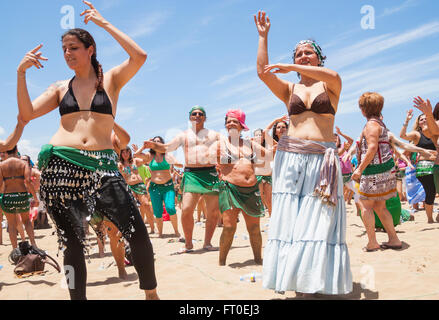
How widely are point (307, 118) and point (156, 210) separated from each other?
19.1 feet

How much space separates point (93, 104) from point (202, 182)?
3756mm

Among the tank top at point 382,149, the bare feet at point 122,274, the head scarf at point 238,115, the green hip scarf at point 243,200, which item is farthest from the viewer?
the tank top at point 382,149

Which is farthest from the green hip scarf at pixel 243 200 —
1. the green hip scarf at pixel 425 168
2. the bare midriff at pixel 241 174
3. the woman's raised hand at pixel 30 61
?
the green hip scarf at pixel 425 168

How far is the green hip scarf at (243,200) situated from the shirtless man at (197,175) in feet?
4.68

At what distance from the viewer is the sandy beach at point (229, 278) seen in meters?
3.65

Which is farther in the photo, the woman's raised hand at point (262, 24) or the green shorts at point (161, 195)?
the green shorts at point (161, 195)

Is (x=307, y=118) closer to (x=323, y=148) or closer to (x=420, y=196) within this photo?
(x=323, y=148)

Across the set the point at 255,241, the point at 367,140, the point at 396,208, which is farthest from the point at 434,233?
the point at 255,241

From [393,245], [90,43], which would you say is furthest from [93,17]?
[393,245]

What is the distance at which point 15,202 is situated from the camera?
775cm

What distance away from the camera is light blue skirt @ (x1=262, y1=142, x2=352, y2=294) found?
3221 mm

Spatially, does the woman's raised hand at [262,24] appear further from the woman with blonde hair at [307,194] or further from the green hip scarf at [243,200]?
the green hip scarf at [243,200]

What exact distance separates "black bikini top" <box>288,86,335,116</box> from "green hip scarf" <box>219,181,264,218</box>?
5.80 ft

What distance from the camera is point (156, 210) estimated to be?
342 inches
